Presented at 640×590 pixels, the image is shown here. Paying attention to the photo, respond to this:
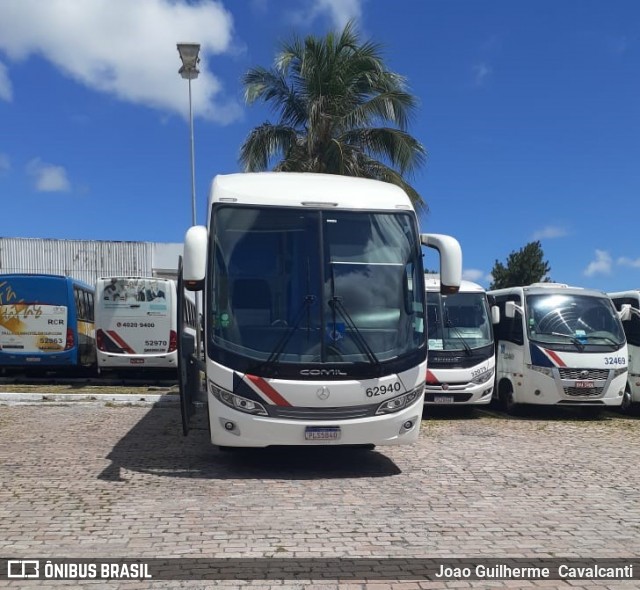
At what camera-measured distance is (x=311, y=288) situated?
799cm

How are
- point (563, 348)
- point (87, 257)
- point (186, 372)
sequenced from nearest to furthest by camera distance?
point (186, 372) → point (563, 348) → point (87, 257)

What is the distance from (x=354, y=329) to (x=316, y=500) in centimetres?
195

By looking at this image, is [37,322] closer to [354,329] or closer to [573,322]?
[573,322]

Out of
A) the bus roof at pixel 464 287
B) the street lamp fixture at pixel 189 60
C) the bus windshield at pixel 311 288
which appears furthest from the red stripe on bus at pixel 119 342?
the bus windshield at pixel 311 288

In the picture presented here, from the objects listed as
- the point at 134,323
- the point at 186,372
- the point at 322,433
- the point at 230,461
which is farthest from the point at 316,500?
the point at 134,323

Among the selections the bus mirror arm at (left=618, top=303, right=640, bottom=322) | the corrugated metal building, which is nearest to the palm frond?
the bus mirror arm at (left=618, top=303, right=640, bottom=322)

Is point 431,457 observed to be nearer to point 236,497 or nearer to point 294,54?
point 236,497

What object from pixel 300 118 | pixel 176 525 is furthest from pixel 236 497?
pixel 300 118

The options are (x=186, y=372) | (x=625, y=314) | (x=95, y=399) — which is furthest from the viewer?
(x=95, y=399)

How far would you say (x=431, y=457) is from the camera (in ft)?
30.8

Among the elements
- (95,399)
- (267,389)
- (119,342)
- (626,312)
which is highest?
(626,312)

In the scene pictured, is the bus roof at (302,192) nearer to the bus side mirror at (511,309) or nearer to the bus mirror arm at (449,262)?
the bus mirror arm at (449,262)

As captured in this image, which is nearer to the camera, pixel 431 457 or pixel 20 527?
pixel 20 527

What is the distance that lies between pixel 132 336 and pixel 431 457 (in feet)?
40.0
